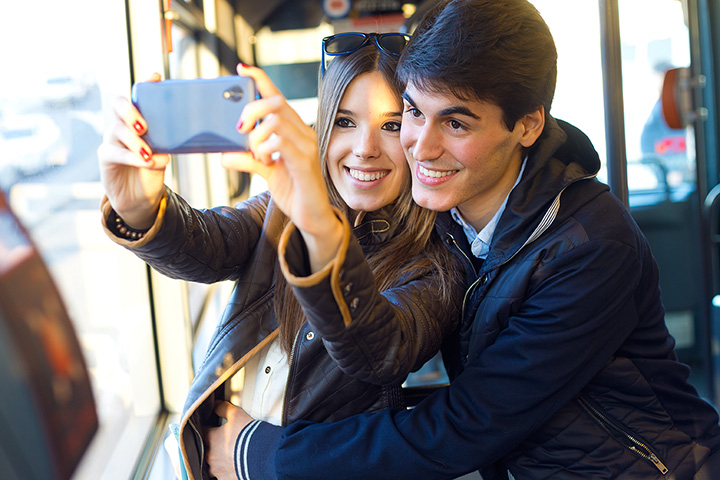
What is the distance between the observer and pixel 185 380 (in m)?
2.72

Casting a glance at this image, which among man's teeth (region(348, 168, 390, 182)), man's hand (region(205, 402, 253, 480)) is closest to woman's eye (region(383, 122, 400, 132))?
man's teeth (region(348, 168, 390, 182))

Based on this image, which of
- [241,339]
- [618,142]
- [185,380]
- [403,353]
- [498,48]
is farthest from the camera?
[185,380]

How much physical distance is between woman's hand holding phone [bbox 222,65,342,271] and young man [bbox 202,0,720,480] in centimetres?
42

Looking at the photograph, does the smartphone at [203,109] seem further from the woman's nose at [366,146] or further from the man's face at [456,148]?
the woman's nose at [366,146]

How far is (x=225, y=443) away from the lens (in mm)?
1371

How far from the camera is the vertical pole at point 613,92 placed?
2.00m

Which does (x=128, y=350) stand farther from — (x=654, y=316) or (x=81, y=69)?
(x=654, y=316)

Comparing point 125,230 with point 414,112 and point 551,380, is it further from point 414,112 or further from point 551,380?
point 551,380

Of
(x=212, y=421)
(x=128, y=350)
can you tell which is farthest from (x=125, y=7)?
(x=212, y=421)

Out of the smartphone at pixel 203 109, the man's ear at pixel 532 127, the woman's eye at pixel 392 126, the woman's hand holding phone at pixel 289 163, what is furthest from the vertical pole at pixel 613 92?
the smartphone at pixel 203 109

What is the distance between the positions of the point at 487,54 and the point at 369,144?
1.21 feet

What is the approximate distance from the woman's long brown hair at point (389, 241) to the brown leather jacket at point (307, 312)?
1.1 inches

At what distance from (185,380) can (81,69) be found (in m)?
1.40

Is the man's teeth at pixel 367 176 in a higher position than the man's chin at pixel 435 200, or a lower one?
higher
